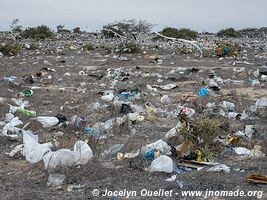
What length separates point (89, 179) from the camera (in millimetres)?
3145

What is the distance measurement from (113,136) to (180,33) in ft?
58.3

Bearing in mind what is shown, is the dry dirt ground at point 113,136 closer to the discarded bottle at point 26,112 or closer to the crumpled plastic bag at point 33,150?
the crumpled plastic bag at point 33,150

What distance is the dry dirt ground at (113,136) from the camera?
9.86 ft

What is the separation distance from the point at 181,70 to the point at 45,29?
13552mm

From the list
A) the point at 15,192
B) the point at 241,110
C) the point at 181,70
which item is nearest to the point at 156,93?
the point at 241,110

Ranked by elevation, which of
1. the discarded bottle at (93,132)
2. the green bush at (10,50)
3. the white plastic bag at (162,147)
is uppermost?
the green bush at (10,50)

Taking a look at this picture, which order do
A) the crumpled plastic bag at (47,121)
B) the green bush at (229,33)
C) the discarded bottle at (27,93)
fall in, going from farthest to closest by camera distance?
Answer: the green bush at (229,33) → the discarded bottle at (27,93) → the crumpled plastic bag at (47,121)

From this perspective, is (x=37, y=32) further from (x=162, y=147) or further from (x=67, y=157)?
(x=67, y=157)

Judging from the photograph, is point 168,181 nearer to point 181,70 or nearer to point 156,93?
point 156,93

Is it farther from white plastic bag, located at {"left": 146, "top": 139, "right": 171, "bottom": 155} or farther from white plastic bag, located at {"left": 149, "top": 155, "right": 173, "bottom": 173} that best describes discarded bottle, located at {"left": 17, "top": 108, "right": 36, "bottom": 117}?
white plastic bag, located at {"left": 149, "top": 155, "right": 173, "bottom": 173}

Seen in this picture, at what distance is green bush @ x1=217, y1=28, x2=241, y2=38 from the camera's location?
25.8 m

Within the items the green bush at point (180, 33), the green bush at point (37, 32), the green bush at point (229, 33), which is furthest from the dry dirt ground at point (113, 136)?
the green bush at point (229, 33)

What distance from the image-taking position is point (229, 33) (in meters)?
26.0

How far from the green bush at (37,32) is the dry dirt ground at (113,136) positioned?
1087cm
